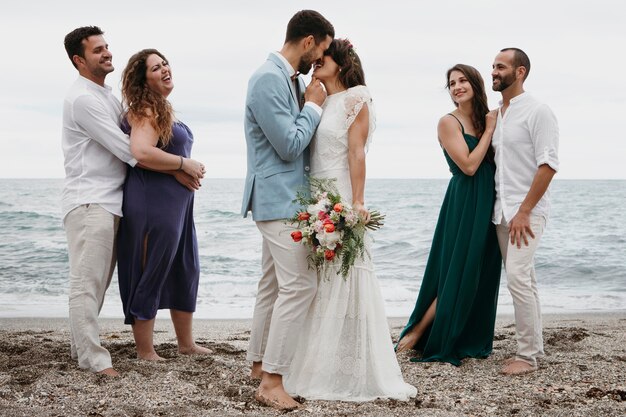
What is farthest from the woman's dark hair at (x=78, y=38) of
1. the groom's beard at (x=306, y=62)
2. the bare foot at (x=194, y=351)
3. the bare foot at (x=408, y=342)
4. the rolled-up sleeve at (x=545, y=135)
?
the bare foot at (x=408, y=342)

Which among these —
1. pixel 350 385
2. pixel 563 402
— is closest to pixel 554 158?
pixel 563 402

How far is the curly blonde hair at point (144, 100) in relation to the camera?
4.69m

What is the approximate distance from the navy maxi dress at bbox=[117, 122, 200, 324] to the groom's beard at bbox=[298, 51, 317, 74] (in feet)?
3.78

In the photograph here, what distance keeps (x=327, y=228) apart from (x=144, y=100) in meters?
1.71

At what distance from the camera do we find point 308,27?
3.95 meters

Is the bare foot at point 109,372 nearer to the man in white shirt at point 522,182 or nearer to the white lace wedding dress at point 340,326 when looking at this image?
the white lace wedding dress at point 340,326

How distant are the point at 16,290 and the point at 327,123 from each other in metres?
8.61

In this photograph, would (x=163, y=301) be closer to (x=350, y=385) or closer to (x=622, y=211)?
(x=350, y=385)

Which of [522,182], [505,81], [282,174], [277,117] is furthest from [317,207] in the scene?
[505,81]

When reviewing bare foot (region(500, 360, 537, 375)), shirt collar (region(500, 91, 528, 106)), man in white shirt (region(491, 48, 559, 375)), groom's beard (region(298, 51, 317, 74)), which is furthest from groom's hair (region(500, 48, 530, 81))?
bare foot (region(500, 360, 537, 375))

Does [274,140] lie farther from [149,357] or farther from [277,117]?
[149,357]

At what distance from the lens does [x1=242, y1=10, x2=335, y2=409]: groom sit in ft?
12.6

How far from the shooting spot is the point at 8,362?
4867 millimetres

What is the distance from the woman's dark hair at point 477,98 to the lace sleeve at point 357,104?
124 centimetres
